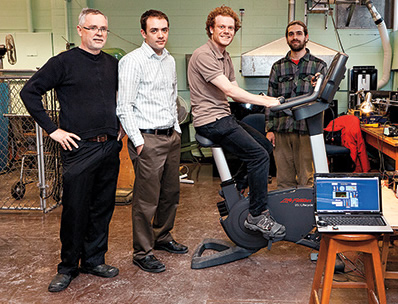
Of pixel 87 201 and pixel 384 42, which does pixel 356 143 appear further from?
pixel 87 201

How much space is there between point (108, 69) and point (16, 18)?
5.93m

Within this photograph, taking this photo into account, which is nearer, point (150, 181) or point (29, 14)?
point (150, 181)

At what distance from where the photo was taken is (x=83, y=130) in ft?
9.57

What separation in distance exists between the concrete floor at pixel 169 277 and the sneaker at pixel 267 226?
0.29 metres

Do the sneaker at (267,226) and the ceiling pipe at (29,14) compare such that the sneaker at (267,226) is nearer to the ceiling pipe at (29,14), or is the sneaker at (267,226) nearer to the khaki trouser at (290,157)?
the khaki trouser at (290,157)

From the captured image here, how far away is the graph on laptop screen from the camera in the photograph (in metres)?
2.40

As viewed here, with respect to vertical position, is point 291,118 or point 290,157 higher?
point 291,118

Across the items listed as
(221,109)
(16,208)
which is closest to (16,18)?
(16,208)

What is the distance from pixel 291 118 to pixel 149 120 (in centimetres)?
152

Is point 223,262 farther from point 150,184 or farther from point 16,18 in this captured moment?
point 16,18

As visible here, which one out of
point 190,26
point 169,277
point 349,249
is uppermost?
point 190,26

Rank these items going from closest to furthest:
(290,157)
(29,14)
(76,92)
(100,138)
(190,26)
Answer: (76,92) < (100,138) < (290,157) < (190,26) < (29,14)

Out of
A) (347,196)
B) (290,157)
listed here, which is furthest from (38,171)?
(347,196)

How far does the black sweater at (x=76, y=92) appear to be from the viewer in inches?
111
